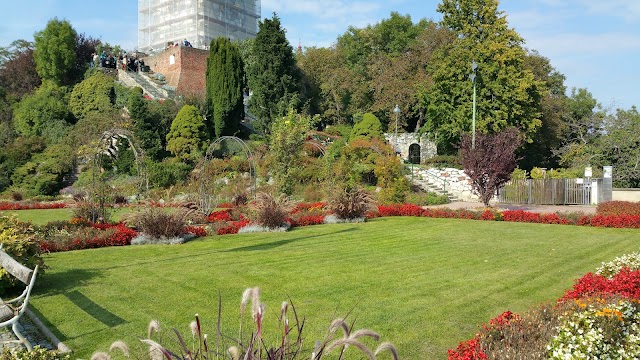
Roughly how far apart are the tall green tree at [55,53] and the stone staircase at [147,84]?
4720 millimetres

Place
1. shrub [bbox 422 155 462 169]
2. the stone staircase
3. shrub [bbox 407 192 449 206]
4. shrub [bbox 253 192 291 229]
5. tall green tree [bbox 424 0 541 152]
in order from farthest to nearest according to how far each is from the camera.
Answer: the stone staircase → shrub [bbox 422 155 462 169] → tall green tree [bbox 424 0 541 152] → shrub [bbox 407 192 449 206] → shrub [bbox 253 192 291 229]

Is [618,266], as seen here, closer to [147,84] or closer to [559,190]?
[559,190]

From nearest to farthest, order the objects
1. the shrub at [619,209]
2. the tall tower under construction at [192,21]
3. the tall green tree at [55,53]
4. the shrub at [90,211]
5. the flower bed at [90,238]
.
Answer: the flower bed at [90,238] < the shrub at [90,211] < the shrub at [619,209] < the tall green tree at [55,53] < the tall tower under construction at [192,21]

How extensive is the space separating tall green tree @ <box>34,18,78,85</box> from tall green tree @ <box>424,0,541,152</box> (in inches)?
1166

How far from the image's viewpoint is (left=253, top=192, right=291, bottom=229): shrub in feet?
44.7

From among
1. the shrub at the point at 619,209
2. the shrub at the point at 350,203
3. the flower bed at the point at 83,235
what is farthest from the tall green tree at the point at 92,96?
the shrub at the point at 619,209

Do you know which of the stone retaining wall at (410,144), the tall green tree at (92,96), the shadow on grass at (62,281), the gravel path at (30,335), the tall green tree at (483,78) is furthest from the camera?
the stone retaining wall at (410,144)

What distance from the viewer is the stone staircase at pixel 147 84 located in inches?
1494

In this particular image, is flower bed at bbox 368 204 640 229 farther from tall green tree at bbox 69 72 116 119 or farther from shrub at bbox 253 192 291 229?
tall green tree at bbox 69 72 116 119

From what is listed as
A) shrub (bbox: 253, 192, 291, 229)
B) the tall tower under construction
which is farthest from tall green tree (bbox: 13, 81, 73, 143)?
shrub (bbox: 253, 192, 291, 229)

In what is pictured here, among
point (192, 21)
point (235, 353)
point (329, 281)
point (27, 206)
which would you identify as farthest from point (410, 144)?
point (235, 353)

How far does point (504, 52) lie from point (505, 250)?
77.3ft

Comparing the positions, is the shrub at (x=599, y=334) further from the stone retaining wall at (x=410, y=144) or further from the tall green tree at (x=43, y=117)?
the tall green tree at (x=43, y=117)

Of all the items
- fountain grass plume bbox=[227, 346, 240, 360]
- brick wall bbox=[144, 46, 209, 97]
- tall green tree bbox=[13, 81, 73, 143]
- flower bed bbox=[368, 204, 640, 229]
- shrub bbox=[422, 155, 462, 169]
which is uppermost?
brick wall bbox=[144, 46, 209, 97]
